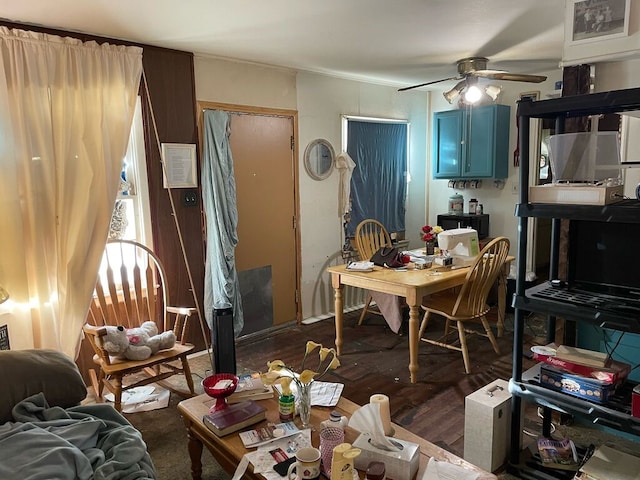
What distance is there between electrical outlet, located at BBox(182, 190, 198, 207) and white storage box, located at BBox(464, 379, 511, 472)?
91.2 inches

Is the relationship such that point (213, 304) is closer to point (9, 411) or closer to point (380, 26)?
point (9, 411)

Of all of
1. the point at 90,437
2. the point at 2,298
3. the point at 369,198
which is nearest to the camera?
the point at 90,437

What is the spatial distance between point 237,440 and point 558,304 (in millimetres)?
1389

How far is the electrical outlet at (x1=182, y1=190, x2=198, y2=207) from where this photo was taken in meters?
3.43

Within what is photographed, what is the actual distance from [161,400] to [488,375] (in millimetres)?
2161

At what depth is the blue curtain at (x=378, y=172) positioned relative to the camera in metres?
4.69

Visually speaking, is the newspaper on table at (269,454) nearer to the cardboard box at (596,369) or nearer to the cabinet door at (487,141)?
the cardboard box at (596,369)

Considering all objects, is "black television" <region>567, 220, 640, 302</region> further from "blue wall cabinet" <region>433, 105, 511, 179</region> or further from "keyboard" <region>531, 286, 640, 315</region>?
"blue wall cabinet" <region>433, 105, 511, 179</region>

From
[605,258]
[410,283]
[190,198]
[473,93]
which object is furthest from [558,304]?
[190,198]

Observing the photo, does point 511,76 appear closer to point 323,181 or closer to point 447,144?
point 447,144

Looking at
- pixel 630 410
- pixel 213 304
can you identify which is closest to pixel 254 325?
pixel 213 304

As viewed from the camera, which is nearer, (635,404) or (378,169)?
(635,404)

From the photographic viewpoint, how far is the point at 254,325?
404 centimetres

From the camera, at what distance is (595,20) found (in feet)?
7.30
